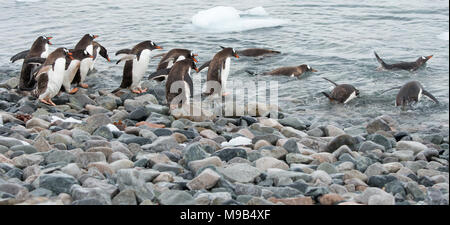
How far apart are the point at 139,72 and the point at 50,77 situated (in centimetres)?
130

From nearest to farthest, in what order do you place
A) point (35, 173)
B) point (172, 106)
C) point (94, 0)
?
1. point (35, 173)
2. point (172, 106)
3. point (94, 0)

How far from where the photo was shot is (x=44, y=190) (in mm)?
3127

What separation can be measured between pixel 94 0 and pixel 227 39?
906 centimetres

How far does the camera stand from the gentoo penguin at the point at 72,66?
23.9 feet

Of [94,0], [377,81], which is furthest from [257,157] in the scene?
[94,0]

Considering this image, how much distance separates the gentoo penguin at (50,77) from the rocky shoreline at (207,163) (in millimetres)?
717

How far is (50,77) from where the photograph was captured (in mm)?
6691

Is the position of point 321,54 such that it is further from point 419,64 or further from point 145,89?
point 145,89

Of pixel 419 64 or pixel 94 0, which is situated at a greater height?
pixel 94 0

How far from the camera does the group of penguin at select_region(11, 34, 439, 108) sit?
6.62 m

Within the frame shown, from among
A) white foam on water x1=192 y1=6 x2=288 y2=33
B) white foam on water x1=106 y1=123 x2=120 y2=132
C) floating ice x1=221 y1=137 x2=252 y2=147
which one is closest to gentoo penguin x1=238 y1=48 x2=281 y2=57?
white foam on water x1=192 y1=6 x2=288 y2=33

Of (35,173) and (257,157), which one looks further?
(257,157)

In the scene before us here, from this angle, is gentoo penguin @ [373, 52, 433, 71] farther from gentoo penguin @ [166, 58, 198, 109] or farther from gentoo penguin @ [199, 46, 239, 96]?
gentoo penguin @ [166, 58, 198, 109]

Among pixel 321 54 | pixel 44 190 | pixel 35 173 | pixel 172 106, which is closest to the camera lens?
pixel 44 190
